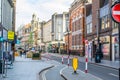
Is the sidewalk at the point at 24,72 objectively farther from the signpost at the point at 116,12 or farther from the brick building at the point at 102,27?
the brick building at the point at 102,27

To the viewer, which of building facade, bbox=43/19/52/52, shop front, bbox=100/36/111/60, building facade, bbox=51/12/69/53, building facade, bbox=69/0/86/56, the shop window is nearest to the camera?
shop front, bbox=100/36/111/60

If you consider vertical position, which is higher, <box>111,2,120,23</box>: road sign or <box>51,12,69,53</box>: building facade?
<box>51,12,69,53</box>: building facade

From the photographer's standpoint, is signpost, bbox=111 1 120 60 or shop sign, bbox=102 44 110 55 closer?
signpost, bbox=111 1 120 60

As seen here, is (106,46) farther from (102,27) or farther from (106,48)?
(102,27)

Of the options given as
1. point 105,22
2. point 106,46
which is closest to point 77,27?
point 105,22

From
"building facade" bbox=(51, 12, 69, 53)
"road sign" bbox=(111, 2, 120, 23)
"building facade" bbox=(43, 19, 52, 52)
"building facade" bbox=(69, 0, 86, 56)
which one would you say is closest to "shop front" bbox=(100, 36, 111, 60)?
"building facade" bbox=(69, 0, 86, 56)

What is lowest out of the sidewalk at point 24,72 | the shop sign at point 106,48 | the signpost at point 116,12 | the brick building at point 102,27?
the sidewalk at point 24,72

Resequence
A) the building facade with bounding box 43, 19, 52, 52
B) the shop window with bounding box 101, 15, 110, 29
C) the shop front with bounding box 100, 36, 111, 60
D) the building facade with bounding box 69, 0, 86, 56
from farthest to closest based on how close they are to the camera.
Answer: the building facade with bounding box 43, 19, 52, 52, the building facade with bounding box 69, 0, 86, 56, the shop window with bounding box 101, 15, 110, 29, the shop front with bounding box 100, 36, 111, 60

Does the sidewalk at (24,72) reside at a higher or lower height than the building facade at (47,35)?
lower

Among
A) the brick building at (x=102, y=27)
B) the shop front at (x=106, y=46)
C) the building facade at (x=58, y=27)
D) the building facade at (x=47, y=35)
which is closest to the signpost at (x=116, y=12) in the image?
the brick building at (x=102, y=27)

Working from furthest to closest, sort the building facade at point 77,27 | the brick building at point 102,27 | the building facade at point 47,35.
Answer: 1. the building facade at point 47,35
2. the building facade at point 77,27
3. the brick building at point 102,27

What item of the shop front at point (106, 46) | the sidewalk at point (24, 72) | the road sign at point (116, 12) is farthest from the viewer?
the shop front at point (106, 46)

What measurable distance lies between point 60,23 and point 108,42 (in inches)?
3251

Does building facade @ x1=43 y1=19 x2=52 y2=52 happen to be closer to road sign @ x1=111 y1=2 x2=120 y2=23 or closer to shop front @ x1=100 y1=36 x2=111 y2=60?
shop front @ x1=100 y1=36 x2=111 y2=60
